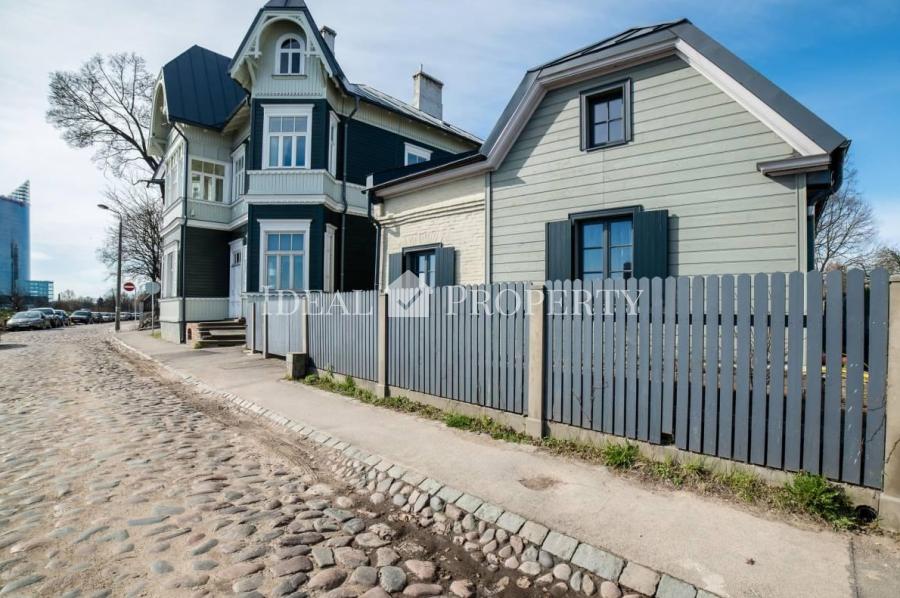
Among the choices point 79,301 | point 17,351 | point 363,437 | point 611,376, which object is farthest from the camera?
point 79,301

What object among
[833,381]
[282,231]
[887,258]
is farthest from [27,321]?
[887,258]

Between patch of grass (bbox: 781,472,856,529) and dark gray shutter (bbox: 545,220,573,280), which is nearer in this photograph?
patch of grass (bbox: 781,472,856,529)

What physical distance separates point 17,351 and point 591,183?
20.9m

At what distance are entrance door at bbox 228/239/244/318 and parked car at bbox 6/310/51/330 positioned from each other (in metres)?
23.4

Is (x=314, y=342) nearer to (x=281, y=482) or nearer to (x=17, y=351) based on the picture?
(x=281, y=482)

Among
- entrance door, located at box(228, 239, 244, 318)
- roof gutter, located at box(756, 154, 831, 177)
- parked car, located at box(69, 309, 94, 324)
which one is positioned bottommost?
parked car, located at box(69, 309, 94, 324)

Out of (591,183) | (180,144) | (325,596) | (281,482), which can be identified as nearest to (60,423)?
(281,482)

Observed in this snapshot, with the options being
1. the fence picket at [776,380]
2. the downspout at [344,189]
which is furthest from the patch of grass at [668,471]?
the downspout at [344,189]

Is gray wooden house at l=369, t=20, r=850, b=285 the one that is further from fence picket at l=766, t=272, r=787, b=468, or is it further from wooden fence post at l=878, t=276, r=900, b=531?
wooden fence post at l=878, t=276, r=900, b=531

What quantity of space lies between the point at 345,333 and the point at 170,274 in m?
15.6

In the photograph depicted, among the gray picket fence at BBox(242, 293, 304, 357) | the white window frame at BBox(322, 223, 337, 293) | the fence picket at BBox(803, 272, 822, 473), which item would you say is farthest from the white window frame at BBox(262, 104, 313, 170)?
the fence picket at BBox(803, 272, 822, 473)

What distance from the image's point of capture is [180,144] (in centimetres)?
1852

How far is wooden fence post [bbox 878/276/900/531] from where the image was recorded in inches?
120

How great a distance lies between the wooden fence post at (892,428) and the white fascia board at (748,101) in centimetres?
353
